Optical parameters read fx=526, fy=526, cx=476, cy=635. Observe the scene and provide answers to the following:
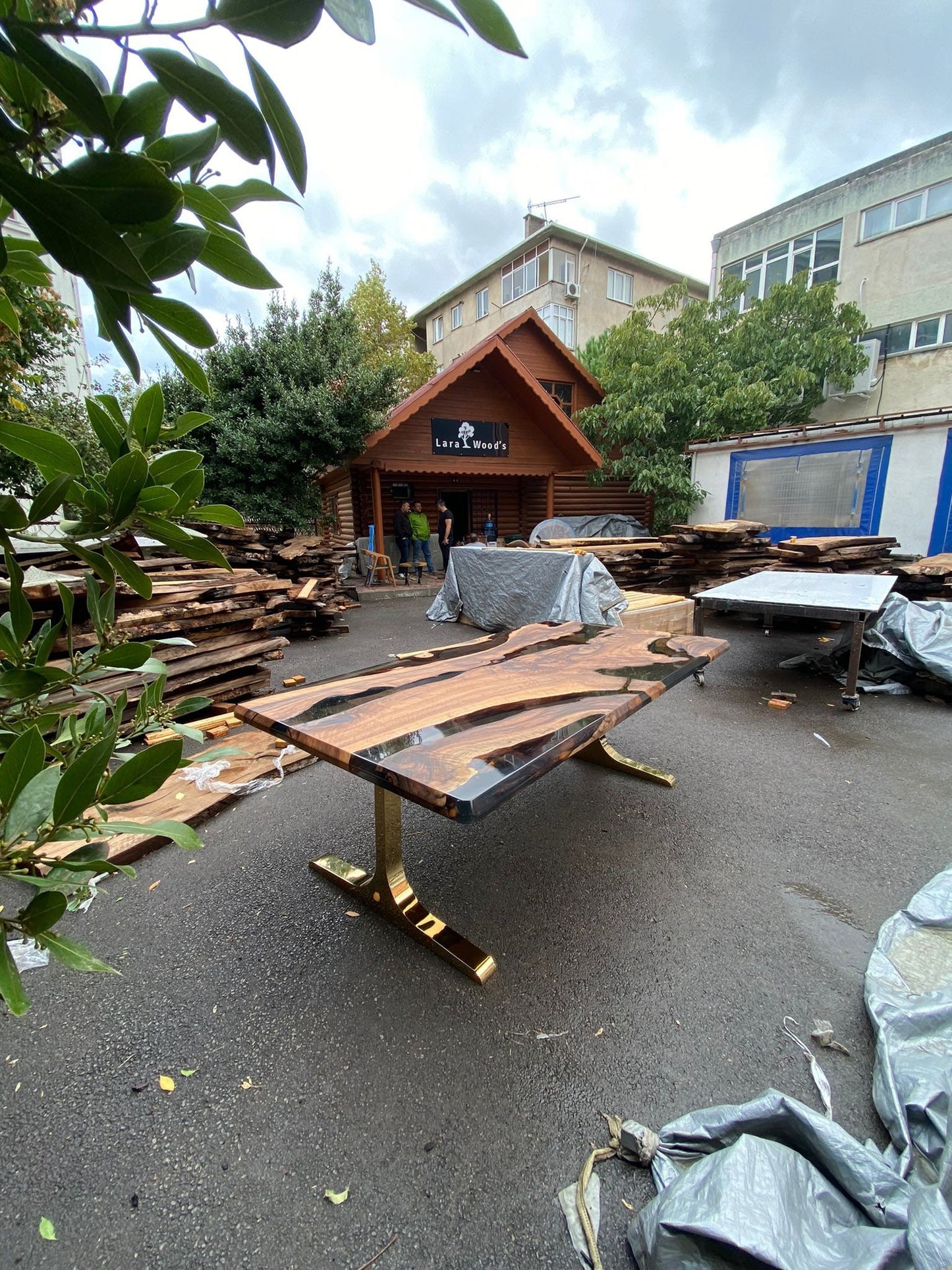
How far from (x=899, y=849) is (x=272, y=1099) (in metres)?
2.73

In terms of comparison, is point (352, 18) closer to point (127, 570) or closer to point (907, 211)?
point (127, 570)

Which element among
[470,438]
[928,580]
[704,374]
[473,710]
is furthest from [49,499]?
[704,374]

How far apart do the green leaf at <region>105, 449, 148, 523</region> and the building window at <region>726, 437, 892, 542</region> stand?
11.6m

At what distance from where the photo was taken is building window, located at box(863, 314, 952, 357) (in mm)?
14555

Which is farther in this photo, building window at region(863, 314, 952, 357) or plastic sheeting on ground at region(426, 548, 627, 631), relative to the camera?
building window at region(863, 314, 952, 357)

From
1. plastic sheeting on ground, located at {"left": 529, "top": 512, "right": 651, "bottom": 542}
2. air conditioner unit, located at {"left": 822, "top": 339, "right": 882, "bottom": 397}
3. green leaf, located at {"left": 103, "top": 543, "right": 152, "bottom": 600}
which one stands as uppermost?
air conditioner unit, located at {"left": 822, "top": 339, "right": 882, "bottom": 397}

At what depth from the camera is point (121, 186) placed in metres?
0.39

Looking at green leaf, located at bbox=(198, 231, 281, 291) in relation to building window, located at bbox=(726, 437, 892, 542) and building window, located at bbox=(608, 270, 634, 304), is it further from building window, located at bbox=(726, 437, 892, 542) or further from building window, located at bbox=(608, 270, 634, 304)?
building window, located at bbox=(608, 270, 634, 304)

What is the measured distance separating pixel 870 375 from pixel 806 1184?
66.4ft

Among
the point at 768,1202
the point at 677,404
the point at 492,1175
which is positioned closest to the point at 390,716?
the point at 492,1175

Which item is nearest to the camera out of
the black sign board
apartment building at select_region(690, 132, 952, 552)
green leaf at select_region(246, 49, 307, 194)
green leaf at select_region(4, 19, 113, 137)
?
green leaf at select_region(4, 19, 113, 137)

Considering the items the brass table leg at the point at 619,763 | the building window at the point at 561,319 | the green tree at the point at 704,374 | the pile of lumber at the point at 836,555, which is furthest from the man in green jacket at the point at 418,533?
the building window at the point at 561,319

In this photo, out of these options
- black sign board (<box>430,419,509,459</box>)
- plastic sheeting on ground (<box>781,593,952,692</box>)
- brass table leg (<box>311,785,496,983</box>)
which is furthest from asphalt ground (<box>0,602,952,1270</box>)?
black sign board (<box>430,419,509,459</box>)

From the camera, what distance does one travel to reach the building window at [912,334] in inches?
573
